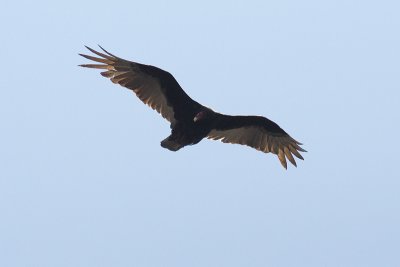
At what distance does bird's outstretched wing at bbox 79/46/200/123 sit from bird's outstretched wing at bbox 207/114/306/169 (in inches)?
26.8

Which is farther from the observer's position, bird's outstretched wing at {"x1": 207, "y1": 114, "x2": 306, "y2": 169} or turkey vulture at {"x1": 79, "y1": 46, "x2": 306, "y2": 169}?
bird's outstretched wing at {"x1": 207, "y1": 114, "x2": 306, "y2": 169}

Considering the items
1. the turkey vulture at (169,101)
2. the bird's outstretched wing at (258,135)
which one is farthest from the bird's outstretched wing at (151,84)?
the bird's outstretched wing at (258,135)

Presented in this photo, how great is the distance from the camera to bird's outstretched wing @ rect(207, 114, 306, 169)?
→ 15.5m

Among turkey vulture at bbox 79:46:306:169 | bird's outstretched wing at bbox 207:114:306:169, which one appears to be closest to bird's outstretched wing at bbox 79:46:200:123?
turkey vulture at bbox 79:46:306:169

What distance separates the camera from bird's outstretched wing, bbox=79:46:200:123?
15.0m

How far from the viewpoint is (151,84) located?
15148 millimetres

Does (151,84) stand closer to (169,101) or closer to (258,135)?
(169,101)

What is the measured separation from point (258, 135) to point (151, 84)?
2124 millimetres

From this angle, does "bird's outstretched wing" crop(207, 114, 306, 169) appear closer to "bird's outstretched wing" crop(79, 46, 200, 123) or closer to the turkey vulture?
the turkey vulture

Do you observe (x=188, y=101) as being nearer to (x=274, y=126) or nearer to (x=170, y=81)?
(x=170, y=81)

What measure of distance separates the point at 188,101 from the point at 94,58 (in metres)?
1.60

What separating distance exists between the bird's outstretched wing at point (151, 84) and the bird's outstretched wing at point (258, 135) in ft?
2.23

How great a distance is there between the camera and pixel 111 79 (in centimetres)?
1504

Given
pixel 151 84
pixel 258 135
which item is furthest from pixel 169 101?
pixel 258 135
